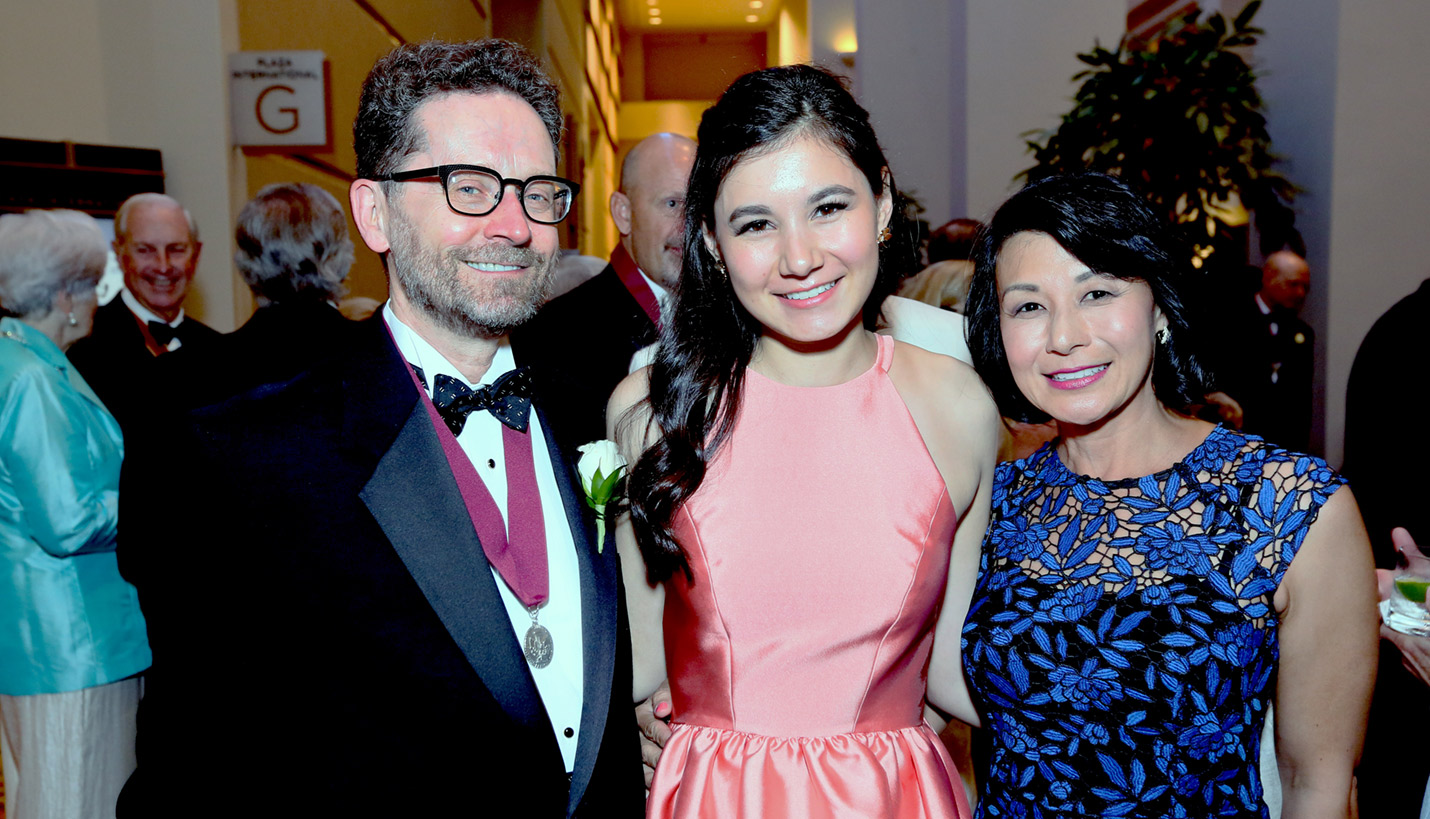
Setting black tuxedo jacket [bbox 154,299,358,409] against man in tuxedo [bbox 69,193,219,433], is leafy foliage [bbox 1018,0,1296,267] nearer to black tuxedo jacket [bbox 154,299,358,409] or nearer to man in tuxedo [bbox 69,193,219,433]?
black tuxedo jacket [bbox 154,299,358,409]

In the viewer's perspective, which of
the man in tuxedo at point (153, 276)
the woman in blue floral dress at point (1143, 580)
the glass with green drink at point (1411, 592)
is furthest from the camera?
the man in tuxedo at point (153, 276)

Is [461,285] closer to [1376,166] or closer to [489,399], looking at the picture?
[489,399]

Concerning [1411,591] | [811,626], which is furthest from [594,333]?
[1411,591]

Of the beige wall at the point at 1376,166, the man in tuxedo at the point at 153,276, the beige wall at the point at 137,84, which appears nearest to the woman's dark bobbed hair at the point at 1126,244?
the man in tuxedo at the point at 153,276

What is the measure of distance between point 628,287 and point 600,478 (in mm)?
1867

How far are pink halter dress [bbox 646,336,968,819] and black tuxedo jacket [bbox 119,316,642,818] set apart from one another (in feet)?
1.30

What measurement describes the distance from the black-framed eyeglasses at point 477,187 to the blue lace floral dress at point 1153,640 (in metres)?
0.97

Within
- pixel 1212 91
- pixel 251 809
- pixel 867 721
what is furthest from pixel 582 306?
pixel 1212 91

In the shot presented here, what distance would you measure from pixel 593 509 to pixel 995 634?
0.68m

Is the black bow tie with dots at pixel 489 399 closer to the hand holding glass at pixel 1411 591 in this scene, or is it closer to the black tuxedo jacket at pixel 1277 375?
the hand holding glass at pixel 1411 591

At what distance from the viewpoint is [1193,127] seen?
531cm

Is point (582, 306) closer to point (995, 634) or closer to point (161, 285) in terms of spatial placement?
point (161, 285)

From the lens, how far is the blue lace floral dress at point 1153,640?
1442 mm

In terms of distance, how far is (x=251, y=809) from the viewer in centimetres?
116
